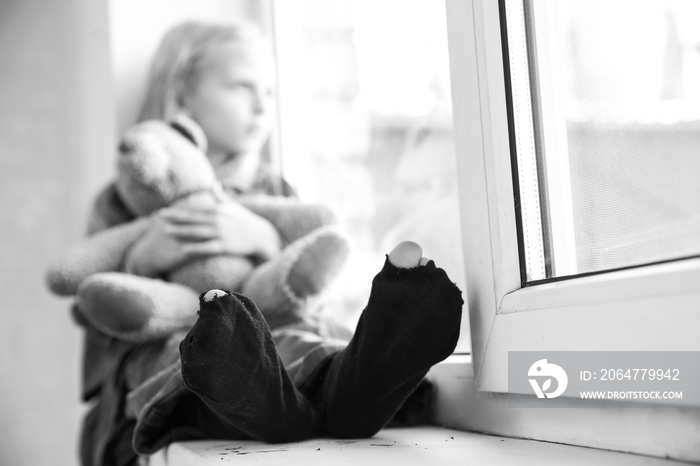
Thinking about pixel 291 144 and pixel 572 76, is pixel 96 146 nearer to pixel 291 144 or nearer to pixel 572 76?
pixel 291 144

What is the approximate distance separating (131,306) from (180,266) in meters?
0.11

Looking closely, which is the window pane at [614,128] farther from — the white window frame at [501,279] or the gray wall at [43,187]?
the gray wall at [43,187]

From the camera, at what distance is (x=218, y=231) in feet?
2.90

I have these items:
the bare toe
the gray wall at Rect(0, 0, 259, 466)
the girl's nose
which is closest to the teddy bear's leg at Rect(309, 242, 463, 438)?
Result: the bare toe

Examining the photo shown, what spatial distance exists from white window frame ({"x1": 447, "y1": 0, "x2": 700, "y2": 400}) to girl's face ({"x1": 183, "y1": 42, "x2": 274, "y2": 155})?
47cm

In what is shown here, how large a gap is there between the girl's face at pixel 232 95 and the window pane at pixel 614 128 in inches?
21.8

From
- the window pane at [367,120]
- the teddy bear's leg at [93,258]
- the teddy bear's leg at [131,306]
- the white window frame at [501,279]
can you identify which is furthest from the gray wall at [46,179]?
the white window frame at [501,279]

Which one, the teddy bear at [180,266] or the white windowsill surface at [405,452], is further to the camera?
the teddy bear at [180,266]

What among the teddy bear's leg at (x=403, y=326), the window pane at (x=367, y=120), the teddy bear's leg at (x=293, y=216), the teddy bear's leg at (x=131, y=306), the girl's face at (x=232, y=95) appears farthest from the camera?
the window pane at (x=367, y=120)

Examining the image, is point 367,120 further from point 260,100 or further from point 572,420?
point 572,420

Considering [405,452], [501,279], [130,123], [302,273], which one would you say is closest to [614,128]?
[501,279]

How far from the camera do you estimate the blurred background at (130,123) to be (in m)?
1.25

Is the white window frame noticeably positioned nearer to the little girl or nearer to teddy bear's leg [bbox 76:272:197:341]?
the little girl

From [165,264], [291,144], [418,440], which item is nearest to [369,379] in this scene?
[418,440]
